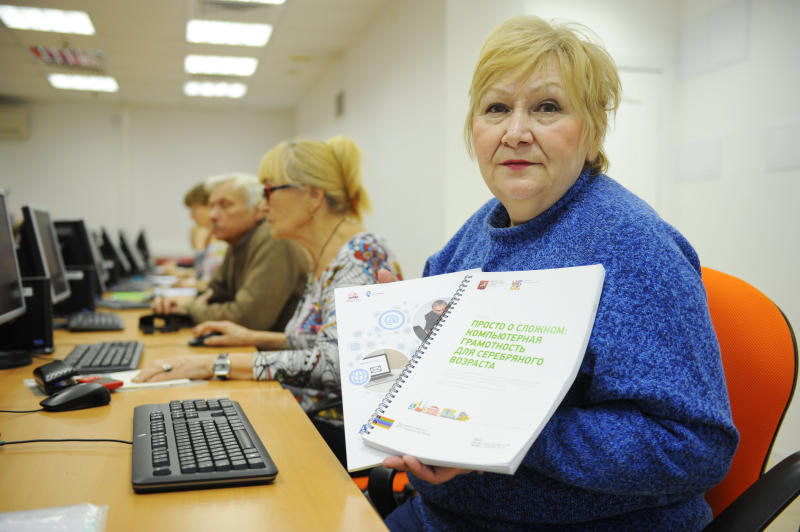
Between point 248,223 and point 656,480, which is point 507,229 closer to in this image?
point 656,480

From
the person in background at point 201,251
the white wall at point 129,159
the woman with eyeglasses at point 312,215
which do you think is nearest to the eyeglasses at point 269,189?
the woman with eyeglasses at point 312,215

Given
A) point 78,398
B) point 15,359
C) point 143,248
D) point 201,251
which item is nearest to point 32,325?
point 15,359

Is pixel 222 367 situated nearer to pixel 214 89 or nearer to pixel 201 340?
pixel 201 340

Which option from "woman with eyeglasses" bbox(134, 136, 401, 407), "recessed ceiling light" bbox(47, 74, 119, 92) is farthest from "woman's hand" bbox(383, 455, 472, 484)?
"recessed ceiling light" bbox(47, 74, 119, 92)

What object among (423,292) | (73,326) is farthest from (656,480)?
(73,326)

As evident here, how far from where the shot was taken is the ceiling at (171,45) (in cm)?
525

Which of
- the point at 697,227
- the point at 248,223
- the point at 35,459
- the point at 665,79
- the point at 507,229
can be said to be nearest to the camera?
the point at 35,459

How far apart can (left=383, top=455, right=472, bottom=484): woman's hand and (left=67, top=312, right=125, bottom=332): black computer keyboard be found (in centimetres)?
208

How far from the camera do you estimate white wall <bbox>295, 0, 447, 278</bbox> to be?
14.4 feet

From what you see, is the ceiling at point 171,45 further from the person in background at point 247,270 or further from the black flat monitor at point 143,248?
the person in background at point 247,270

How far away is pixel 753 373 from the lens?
1065 mm

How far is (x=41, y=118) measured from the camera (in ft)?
30.2

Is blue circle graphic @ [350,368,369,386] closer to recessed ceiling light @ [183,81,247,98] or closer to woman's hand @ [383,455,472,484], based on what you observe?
woman's hand @ [383,455,472,484]

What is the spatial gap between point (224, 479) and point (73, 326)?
190 cm
